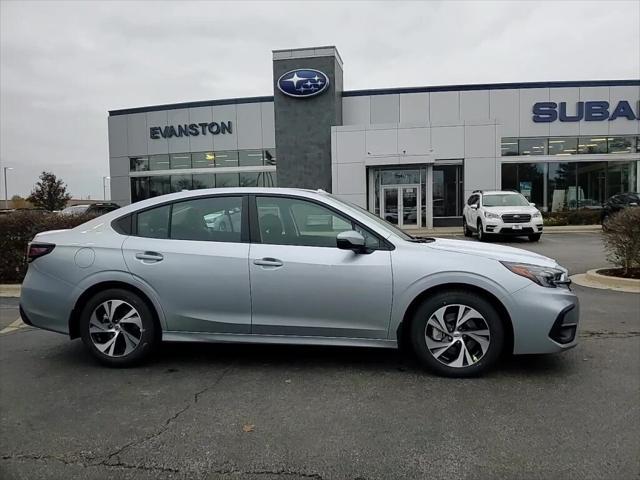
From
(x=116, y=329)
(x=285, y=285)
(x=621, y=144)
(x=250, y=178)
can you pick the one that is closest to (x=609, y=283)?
(x=285, y=285)

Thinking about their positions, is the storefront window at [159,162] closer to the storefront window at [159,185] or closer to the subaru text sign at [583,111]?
the storefront window at [159,185]

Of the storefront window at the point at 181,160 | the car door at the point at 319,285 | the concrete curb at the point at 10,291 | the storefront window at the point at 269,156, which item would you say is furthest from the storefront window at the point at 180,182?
the car door at the point at 319,285

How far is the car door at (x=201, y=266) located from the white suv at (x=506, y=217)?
13.9 metres

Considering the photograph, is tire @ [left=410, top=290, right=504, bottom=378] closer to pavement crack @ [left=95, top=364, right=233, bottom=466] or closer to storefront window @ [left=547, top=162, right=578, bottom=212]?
pavement crack @ [left=95, top=364, right=233, bottom=466]

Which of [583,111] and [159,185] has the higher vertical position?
[583,111]

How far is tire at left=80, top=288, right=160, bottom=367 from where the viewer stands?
Answer: 176 inches

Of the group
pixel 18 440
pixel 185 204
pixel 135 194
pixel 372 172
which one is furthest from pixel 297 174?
pixel 18 440

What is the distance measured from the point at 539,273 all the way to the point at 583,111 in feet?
93.4

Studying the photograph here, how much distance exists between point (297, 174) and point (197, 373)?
22.5 m

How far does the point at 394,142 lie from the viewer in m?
24.3

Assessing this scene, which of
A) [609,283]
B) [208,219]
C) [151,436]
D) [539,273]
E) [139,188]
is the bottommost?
[151,436]

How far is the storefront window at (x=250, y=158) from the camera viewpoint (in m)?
31.9

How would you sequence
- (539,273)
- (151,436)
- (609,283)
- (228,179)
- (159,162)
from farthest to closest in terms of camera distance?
1. (159,162)
2. (228,179)
3. (609,283)
4. (539,273)
5. (151,436)

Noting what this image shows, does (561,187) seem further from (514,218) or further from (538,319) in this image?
(538,319)
